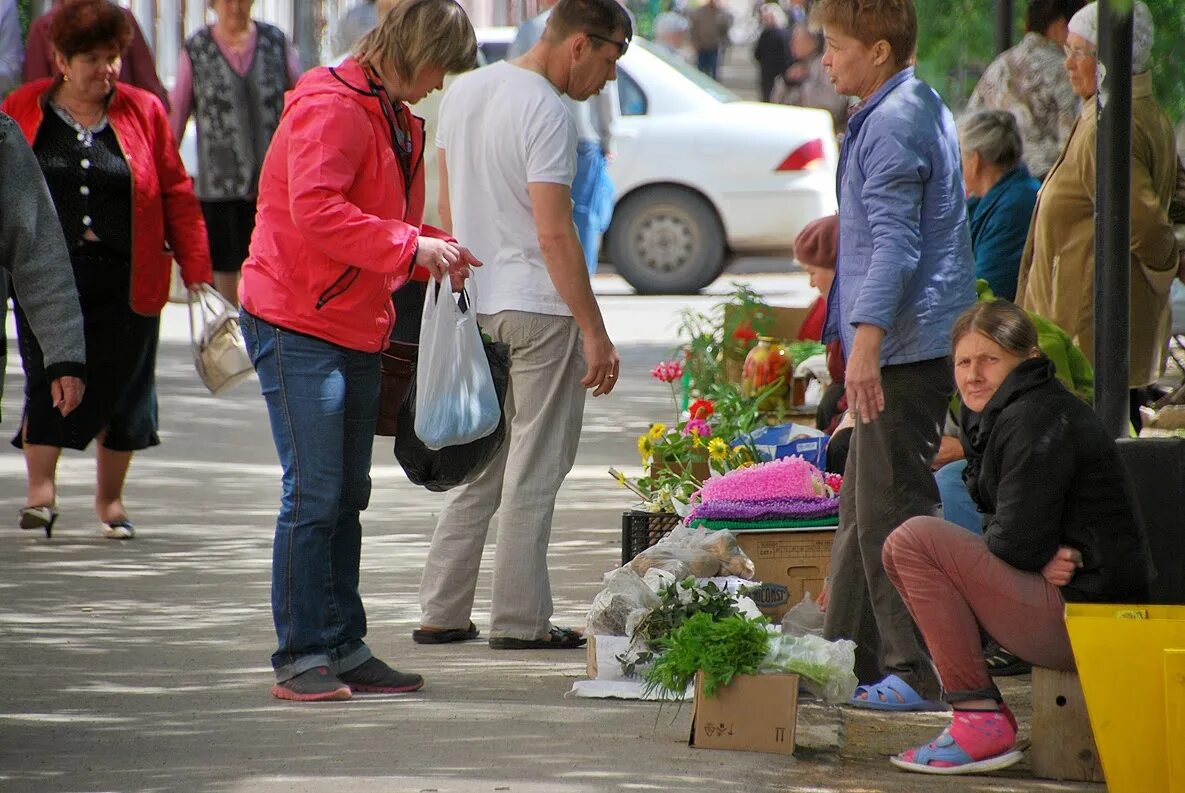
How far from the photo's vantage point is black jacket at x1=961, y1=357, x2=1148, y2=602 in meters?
A: 4.47

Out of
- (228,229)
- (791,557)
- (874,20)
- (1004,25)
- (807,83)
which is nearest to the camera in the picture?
(874,20)

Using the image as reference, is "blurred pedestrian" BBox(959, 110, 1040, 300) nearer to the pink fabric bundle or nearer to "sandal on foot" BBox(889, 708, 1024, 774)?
the pink fabric bundle

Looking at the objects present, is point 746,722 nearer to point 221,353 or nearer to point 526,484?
point 526,484

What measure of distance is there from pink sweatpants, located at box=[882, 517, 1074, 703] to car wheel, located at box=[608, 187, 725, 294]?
1152 centimetres

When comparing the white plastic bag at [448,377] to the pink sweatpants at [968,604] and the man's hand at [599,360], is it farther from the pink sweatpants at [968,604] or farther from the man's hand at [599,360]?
the pink sweatpants at [968,604]

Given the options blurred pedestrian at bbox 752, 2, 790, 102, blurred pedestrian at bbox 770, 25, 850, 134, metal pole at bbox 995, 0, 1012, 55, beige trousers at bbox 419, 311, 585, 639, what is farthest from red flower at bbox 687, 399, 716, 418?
blurred pedestrian at bbox 752, 2, 790, 102

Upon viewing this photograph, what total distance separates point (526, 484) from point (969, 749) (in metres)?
1.72

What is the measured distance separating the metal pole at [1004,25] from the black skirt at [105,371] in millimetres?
6360

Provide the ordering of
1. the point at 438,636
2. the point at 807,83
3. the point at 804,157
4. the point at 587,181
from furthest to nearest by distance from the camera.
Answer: the point at 807,83 < the point at 804,157 < the point at 587,181 < the point at 438,636

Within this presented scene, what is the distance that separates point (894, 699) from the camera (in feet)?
16.7

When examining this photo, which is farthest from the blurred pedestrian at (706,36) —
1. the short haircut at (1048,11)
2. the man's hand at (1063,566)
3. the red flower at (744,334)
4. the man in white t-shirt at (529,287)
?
the man's hand at (1063,566)

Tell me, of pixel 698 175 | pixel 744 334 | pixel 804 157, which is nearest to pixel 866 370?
pixel 744 334

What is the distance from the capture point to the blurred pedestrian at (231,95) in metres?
9.66

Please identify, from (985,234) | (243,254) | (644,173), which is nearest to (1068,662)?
(985,234)
